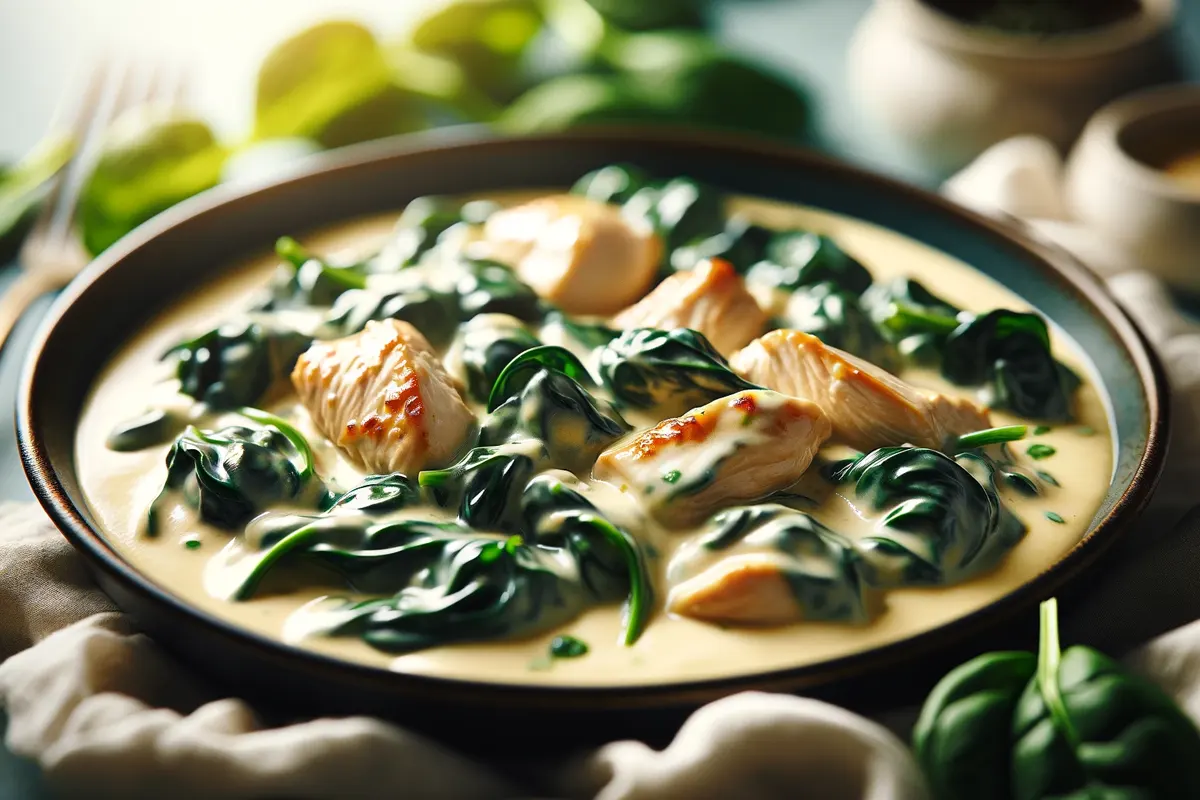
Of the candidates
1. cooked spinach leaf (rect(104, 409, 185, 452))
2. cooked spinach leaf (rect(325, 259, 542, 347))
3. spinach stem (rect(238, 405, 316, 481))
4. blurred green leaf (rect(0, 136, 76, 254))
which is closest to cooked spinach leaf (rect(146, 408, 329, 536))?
spinach stem (rect(238, 405, 316, 481))

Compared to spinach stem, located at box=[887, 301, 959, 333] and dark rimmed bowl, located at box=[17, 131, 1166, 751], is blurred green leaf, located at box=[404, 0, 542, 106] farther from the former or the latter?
spinach stem, located at box=[887, 301, 959, 333]

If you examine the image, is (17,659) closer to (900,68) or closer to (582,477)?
(582,477)

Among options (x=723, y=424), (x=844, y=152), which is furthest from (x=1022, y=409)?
(x=844, y=152)

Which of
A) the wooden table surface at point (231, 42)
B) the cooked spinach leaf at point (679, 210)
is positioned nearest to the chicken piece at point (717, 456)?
the cooked spinach leaf at point (679, 210)

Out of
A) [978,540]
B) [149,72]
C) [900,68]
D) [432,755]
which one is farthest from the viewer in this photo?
[149,72]

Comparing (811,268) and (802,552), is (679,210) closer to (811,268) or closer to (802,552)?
(811,268)

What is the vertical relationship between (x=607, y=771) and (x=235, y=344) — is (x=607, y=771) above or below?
below

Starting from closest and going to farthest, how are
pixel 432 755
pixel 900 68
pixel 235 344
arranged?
pixel 432 755 → pixel 235 344 → pixel 900 68

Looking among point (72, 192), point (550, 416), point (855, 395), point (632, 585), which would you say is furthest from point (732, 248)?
point (72, 192)
